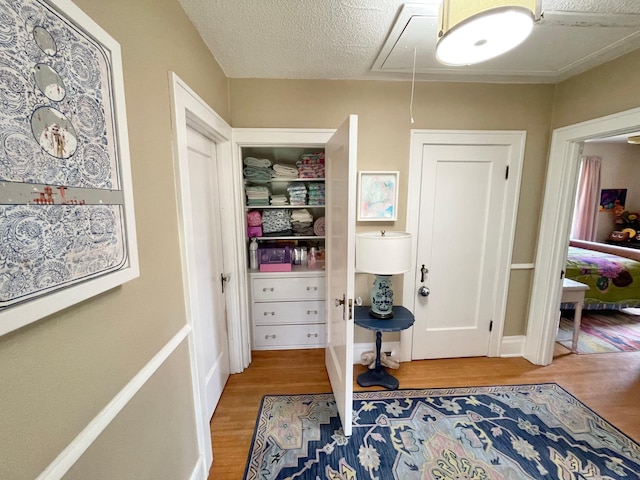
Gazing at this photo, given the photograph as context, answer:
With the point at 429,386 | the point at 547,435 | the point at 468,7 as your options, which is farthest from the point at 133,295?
the point at 547,435

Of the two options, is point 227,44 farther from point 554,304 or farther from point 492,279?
point 554,304

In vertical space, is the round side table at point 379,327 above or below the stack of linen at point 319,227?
below

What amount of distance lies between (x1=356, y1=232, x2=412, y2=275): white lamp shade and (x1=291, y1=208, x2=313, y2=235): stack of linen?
0.83 metres

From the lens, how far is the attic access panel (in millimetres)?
1321

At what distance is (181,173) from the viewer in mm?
1145

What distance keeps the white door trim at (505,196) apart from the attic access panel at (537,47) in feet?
1.32

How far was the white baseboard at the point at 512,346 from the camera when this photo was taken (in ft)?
7.77

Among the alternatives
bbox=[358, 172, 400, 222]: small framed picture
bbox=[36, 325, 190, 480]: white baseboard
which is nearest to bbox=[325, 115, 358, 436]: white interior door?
bbox=[358, 172, 400, 222]: small framed picture

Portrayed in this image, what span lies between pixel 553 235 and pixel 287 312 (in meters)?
2.35

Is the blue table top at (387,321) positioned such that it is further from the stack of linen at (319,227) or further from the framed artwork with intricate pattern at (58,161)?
the framed artwork with intricate pattern at (58,161)

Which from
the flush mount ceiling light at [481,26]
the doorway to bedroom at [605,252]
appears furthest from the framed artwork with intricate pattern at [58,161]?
the doorway to bedroom at [605,252]

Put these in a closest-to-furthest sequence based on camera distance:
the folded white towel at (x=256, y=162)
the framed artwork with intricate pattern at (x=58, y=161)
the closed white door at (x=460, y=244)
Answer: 1. the framed artwork with intricate pattern at (x=58, y=161)
2. the closed white door at (x=460, y=244)
3. the folded white towel at (x=256, y=162)

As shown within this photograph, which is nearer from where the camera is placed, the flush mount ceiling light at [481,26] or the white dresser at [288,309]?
the flush mount ceiling light at [481,26]

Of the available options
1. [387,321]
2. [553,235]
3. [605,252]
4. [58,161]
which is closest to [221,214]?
[58,161]
